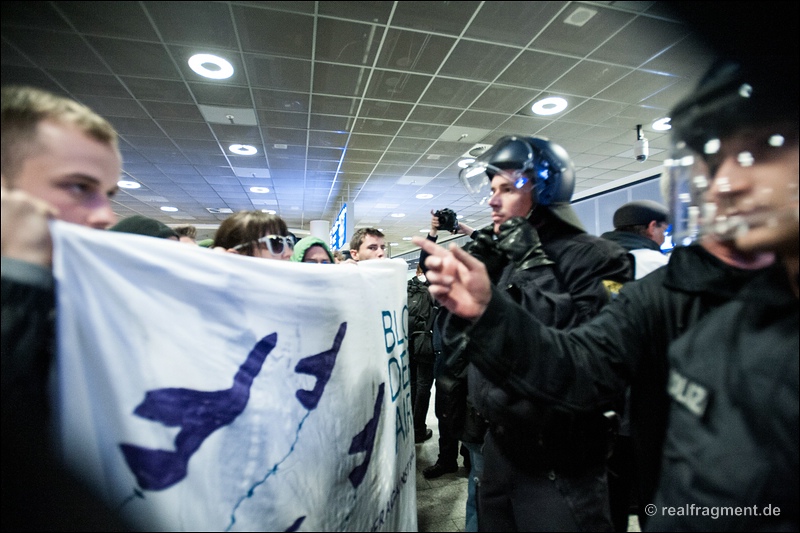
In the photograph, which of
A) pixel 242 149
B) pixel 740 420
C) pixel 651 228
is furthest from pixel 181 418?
pixel 242 149

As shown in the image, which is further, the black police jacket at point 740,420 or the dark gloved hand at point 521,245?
the dark gloved hand at point 521,245

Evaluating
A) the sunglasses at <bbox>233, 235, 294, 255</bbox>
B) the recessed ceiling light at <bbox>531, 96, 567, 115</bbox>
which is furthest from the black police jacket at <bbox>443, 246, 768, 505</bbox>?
the recessed ceiling light at <bbox>531, 96, 567, 115</bbox>

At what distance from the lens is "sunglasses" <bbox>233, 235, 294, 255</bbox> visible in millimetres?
1616

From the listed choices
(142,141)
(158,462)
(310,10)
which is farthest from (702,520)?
(142,141)

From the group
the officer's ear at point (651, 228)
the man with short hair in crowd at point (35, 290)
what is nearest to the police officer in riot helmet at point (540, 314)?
the man with short hair in crowd at point (35, 290)

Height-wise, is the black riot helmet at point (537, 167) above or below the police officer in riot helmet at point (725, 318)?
above

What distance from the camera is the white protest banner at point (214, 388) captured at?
67 centimetres

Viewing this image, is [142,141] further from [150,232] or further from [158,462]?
[158,462]

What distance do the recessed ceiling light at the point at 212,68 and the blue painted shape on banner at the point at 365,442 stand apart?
2.68m

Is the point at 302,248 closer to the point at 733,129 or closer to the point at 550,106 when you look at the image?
the point at 733,129

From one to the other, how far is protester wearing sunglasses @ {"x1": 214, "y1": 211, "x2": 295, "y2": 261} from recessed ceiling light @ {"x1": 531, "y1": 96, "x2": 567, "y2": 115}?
4.25 meters

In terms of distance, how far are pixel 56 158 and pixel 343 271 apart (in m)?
0.82

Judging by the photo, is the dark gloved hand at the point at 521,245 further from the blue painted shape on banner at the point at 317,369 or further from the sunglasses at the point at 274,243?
the sunglasses at the point at 274,243

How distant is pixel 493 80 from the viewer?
4.02 meters
